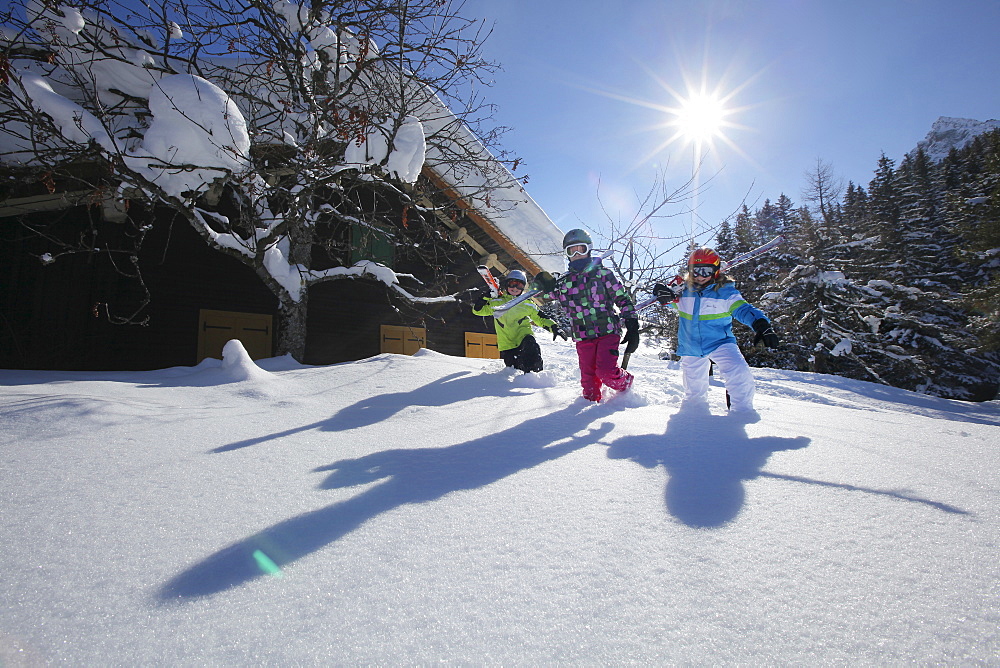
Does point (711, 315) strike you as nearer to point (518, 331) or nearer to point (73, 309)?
point (518, 331)

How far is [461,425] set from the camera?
7.75ft

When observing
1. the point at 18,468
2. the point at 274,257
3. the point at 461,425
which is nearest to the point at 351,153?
the point at 274,257

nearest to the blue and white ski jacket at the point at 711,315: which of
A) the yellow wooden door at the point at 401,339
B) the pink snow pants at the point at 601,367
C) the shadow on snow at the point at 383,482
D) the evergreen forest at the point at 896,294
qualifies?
the pink snow pants at the point at 601,367

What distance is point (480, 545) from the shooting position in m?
1.07

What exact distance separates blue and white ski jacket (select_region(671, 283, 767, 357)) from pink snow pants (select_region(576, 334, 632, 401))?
1.78ft

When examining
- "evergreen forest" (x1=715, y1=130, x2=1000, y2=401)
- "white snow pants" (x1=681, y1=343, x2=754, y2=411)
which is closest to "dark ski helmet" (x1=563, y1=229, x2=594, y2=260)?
"white snow pants" (x1=681, y1=343, x2=754, y2=411)

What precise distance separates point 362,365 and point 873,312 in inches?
763

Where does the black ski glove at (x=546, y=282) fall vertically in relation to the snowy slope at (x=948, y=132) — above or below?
below

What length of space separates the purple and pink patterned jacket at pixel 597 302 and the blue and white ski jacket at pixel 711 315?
0.49m

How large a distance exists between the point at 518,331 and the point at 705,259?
2.61m

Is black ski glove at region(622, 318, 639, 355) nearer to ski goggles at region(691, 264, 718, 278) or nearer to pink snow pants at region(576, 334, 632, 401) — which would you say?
pink snow pants at region(576, 334, 632, 401)

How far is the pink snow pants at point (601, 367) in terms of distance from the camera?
12.2 ft

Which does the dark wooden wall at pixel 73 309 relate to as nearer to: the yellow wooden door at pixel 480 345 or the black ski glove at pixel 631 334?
the yellow wooden door at pixel 480 345

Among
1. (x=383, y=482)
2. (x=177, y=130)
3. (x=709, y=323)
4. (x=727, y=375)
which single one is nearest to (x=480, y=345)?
(x=177, y=130)
